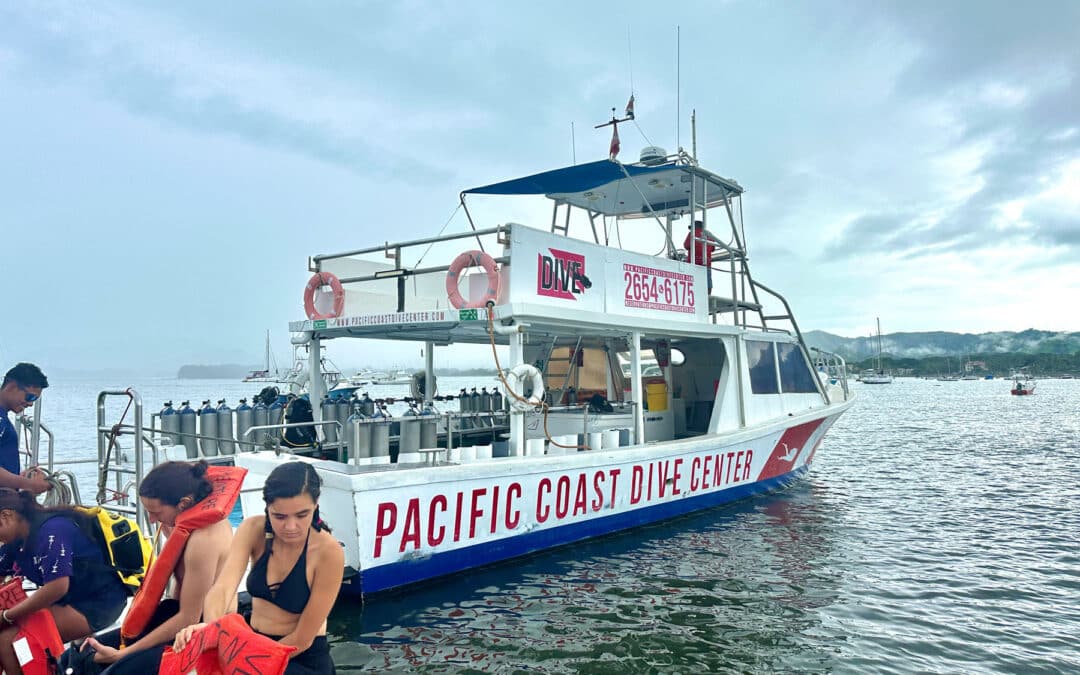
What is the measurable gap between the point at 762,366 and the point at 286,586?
9.62 m

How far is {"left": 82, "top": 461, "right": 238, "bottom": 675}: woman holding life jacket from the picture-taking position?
3248 millimetres

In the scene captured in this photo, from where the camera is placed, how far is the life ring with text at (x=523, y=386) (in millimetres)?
7137

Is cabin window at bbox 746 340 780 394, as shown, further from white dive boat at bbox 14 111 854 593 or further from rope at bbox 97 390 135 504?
rope at bbox 97 390 135 504

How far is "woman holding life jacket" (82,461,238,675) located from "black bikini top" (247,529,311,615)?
9.2 inches

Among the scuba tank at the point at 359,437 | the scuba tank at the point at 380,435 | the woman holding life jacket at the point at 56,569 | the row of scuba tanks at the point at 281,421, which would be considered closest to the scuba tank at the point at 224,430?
the row of scuba tanks at the point at 281,421

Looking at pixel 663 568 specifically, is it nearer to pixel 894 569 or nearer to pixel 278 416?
pixel 894 569

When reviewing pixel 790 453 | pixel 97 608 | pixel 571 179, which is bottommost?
pixel 790 453

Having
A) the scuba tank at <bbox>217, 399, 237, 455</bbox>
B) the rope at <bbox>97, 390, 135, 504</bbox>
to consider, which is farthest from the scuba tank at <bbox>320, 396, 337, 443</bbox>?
the rope at <bbox>97, 390, 135, 504</bbox>

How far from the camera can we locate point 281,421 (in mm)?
8156

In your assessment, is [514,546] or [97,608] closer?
[97,608]

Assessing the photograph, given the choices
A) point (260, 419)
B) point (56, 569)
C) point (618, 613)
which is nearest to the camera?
point (56, 569)

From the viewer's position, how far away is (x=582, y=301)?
8156mm

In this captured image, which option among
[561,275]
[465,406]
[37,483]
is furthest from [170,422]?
[561,275]

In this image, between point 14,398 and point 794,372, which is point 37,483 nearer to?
point 14,398
